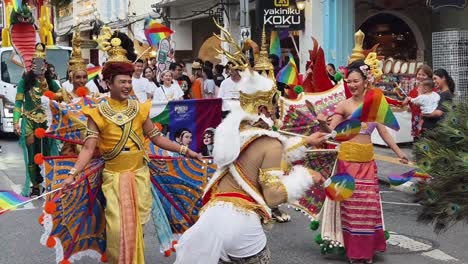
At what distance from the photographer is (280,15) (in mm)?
18062

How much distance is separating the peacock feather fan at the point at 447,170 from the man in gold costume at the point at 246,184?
2.26 ft

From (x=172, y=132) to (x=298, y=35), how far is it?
13.3 m

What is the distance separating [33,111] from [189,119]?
3.33m

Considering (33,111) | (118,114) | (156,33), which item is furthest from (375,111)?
(156,33)

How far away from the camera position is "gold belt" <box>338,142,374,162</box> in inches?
256

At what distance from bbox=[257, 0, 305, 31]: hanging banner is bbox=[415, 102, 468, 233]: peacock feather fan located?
42.6 ft

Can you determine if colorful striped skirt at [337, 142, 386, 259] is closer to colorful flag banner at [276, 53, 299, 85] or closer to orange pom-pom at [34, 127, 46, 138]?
orange pom-pom at [34, 127, 46, 138]

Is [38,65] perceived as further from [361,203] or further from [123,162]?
[361,203]

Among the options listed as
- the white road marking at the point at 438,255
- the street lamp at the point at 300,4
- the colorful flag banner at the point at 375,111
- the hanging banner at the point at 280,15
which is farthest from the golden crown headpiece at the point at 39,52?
the street lamp at the point at 300,4

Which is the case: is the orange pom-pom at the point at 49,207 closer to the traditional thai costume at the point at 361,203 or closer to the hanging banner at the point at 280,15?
the traditional thai costume at the point at 361,203

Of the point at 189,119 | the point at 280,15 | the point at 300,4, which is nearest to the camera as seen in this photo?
the point at 189,119

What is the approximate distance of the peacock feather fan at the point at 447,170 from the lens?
14.1 feet

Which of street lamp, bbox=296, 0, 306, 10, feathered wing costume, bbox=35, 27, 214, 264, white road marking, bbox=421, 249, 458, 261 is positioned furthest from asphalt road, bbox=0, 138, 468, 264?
street lamp, bbox=296, 0, 306, 10

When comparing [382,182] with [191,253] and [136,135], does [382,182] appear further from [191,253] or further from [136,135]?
[191,253]
